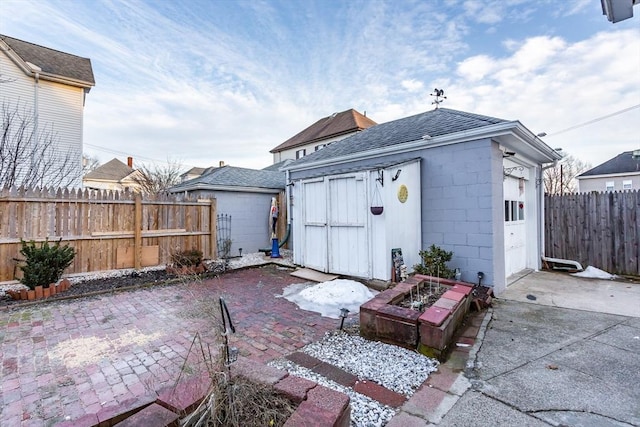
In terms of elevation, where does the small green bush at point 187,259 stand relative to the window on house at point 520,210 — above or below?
below

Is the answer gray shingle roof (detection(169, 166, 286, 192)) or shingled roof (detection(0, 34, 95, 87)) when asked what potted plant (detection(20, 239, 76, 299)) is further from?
shingled roof (detection(0, 34, 95, 87))

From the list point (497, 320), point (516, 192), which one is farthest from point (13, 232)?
point (516, 192)

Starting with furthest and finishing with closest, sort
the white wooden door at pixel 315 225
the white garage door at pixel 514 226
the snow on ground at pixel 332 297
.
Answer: the white wooden door at pixel 315 225 → the white garage door at pixel 514 226 → the snow on ground at pixel 332 297

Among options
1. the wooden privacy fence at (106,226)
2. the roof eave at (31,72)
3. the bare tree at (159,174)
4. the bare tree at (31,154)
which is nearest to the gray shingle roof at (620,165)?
the wooden privacy fence at (106,226)

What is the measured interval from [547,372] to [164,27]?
10.2 meters

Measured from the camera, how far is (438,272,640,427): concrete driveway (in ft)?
6.57

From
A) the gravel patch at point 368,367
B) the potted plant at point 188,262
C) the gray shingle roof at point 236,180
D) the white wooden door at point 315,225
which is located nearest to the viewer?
the gravel patch at point 368,367

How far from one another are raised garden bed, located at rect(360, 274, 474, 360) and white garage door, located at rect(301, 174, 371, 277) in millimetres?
1823

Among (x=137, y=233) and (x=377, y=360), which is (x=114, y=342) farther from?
(x=137, y=233)

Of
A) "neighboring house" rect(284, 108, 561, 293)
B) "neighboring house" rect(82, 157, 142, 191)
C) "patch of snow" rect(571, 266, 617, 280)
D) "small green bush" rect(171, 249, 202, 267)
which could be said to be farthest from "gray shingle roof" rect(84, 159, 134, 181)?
"patch of snow" rect(571, 266, 617, 280)

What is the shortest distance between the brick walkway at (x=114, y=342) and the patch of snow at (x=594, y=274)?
20.4 ft

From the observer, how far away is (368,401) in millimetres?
2176

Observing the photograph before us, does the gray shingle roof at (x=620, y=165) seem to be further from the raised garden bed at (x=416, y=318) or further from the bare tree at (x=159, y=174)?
the bare tree at (x=159, y=174)

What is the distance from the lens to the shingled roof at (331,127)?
19.7m
